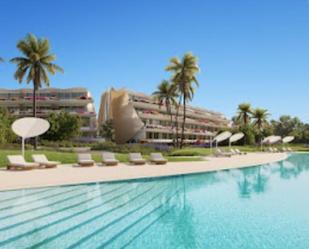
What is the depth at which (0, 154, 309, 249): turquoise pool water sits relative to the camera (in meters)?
7.68

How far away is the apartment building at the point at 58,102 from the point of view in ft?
207

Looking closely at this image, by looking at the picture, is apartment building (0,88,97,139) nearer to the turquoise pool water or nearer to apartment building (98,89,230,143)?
apartment building (98,89,230,143)

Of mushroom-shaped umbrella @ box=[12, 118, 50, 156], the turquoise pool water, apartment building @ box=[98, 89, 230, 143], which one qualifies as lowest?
the turquoise pool water

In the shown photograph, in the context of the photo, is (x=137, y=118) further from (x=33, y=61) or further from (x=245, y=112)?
(x=33, y=61)

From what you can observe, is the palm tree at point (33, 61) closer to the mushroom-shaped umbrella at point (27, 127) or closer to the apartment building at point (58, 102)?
the mushroom-shaped umbrella at point (27, 127)

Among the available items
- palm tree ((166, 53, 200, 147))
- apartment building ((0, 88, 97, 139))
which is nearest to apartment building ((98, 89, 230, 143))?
apartment building ((0, 88, 97, 139))

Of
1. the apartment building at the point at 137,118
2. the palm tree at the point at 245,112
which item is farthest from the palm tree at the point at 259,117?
the apartment building at the point at 137,118

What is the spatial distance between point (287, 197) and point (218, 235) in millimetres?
6908

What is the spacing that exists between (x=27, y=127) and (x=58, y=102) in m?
43.6

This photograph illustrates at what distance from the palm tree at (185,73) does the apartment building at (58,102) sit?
2378 centimetres

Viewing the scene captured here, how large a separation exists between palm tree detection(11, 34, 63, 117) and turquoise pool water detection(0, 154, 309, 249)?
2569 cm

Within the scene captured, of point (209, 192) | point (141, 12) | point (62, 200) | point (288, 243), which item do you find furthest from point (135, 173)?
point (288, 243)

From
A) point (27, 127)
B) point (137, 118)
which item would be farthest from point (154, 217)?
point (137, 118)

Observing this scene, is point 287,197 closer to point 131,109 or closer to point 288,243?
point 288,243
